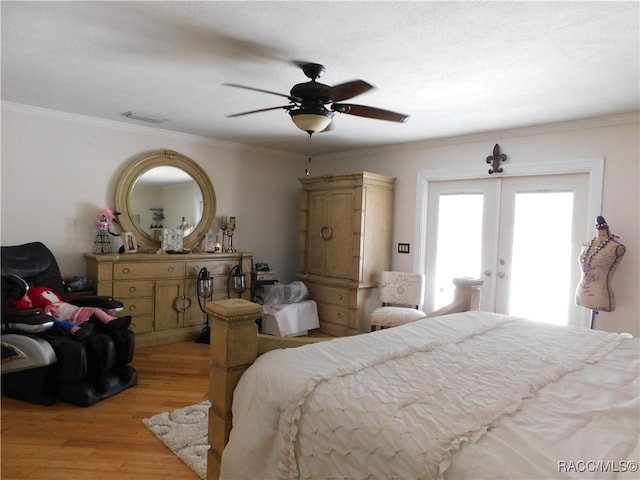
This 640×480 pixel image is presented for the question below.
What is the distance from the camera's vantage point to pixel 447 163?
4461mm

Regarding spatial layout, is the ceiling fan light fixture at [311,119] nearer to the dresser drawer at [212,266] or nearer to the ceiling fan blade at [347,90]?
the ceiling fan blade at [347,90]

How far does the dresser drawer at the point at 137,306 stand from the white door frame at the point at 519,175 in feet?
9.74

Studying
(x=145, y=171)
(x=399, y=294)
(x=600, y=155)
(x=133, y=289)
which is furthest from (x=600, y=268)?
(x=145, y=171)

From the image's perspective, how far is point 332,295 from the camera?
4.92 metres

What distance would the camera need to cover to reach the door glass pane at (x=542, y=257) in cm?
369

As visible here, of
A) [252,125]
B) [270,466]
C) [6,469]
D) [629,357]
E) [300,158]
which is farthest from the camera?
[300,158]

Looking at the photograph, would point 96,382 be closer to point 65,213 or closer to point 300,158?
point 65,213

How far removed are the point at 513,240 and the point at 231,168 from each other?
135 inches

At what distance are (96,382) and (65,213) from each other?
1892mm

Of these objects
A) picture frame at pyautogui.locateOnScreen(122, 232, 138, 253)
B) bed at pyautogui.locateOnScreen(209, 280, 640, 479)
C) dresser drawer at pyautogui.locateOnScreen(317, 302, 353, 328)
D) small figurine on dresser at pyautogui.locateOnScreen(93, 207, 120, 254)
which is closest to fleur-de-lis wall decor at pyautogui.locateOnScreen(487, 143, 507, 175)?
dresser drawer at pyautogui.locateOnScreen(317, 302, 353, 328)

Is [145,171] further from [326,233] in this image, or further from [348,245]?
[348,245]

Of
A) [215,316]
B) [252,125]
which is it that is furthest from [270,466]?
[252,125]

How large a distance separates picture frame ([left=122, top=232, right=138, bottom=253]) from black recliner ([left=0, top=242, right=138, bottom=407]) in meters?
1.04

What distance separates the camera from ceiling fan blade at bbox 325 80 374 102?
2117 mm
